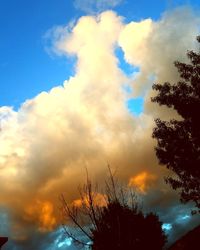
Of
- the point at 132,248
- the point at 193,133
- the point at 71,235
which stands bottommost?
the point at 132,248

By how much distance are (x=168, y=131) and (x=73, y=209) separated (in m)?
8.64

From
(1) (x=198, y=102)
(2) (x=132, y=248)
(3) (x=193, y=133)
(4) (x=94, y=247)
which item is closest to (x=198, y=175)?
(3) (x=193, y=133)

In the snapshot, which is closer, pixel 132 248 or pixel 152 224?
pixel 132 248

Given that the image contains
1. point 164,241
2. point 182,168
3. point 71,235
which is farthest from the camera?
→ point 164,241

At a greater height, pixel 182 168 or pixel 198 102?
pixel 198 102

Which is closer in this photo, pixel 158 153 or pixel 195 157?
pixel 195 157

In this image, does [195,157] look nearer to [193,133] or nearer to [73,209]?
[193,133]

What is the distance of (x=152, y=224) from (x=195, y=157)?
3641 centimetres

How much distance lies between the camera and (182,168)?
85.9 feet

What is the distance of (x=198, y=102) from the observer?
25734 millimetres

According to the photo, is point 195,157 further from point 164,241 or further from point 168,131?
point 164,241

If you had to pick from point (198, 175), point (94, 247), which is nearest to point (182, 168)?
point (198, 175)

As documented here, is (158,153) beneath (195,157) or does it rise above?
above

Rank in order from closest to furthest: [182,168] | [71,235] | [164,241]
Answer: [71,235] → [182,168] → [164,241]
